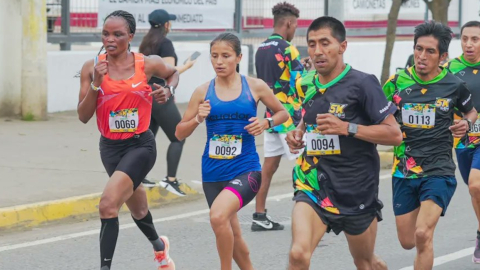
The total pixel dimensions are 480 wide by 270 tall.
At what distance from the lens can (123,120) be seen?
22.5 feet

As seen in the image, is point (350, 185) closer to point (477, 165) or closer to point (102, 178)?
point (477, 165)

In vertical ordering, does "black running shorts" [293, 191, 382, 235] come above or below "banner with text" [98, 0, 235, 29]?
below

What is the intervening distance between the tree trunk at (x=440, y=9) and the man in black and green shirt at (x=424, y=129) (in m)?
11.8

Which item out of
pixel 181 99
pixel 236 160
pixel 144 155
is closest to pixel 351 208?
pixel 236 160

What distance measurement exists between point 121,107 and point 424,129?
2.13 metres

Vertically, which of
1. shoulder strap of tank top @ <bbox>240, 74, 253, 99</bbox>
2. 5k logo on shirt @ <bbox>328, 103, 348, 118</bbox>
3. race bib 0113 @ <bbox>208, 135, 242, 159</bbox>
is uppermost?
shoulder strap of tank top @ <bbox>240, 74, 253, 99</bbox>

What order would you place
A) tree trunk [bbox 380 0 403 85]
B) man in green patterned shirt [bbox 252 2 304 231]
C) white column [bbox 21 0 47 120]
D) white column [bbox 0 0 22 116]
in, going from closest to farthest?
man in green patterned shirt [bbox 252 2 304 231] → white column [bbox 21 0 47 120] → white column [bbox 0 0 22 116] → tree trunk [bbox 380 0 403 85]

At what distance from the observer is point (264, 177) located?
9031mm

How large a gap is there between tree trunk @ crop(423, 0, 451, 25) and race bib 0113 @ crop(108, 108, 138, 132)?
12285 mm

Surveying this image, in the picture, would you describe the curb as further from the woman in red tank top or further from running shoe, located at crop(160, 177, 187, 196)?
the woman in red tank top

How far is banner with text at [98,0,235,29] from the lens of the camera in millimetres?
16625

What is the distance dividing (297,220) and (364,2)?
17.0m

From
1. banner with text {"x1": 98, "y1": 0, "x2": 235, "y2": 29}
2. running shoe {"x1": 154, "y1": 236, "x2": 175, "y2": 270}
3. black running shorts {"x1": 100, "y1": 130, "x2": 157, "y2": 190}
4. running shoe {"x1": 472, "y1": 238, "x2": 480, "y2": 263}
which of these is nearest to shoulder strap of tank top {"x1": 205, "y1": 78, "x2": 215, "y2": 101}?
black running shorts {"x1": 100, "y1": 130, "x2": 157, "y2": 190}

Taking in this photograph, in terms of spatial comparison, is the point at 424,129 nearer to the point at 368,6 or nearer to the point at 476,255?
the point at 476,255
